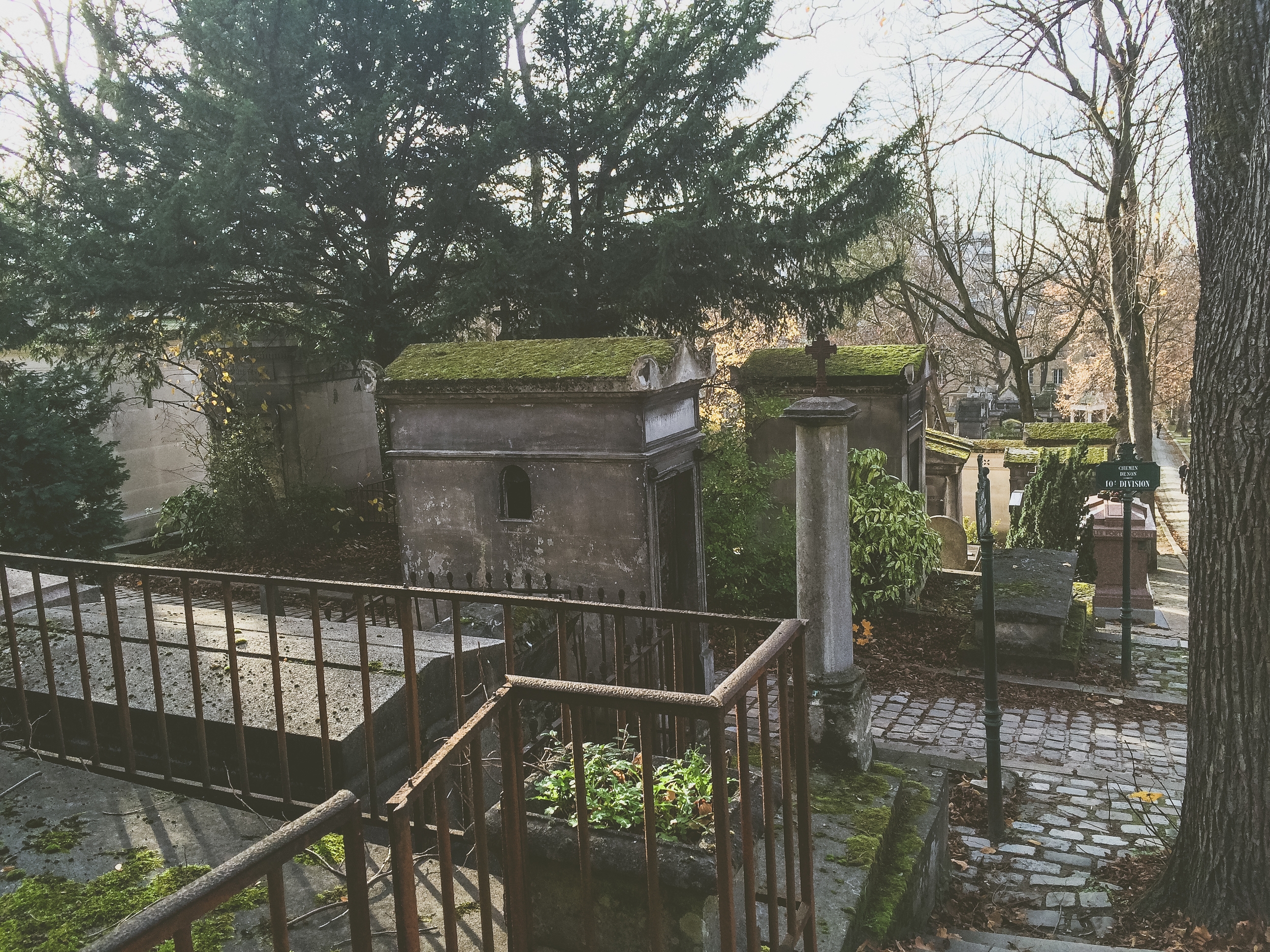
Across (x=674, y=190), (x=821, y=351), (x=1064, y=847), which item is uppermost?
(x=674, y=190)

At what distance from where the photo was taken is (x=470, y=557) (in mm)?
8008

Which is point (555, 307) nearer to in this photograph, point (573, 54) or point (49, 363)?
point (573, 54)

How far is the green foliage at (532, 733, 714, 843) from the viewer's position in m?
2.76

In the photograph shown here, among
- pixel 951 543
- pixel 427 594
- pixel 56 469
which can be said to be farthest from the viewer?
pixel 951 543

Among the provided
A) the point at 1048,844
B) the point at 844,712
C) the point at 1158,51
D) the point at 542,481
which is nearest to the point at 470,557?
the point at 542,481

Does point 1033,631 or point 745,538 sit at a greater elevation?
point 745,538

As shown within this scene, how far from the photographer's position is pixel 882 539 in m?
10.9

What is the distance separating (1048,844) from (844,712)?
1.83 meters

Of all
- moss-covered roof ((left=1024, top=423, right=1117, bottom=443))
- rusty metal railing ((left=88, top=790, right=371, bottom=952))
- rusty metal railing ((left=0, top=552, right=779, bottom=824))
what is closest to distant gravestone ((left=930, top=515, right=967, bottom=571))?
moss-covered roof ((left=1024, top=423, right=1117, bottom=443))

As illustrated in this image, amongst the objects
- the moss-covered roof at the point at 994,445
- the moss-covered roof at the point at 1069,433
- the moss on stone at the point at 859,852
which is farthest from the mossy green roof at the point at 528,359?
the moss-covered roof at the point at 994,445

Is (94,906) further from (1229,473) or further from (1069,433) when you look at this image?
(1069,433)

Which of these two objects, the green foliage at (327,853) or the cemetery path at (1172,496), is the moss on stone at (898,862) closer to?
the green foliage at (327,853)

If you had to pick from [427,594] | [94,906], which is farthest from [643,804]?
[94,906]

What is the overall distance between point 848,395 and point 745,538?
2.60 meters
